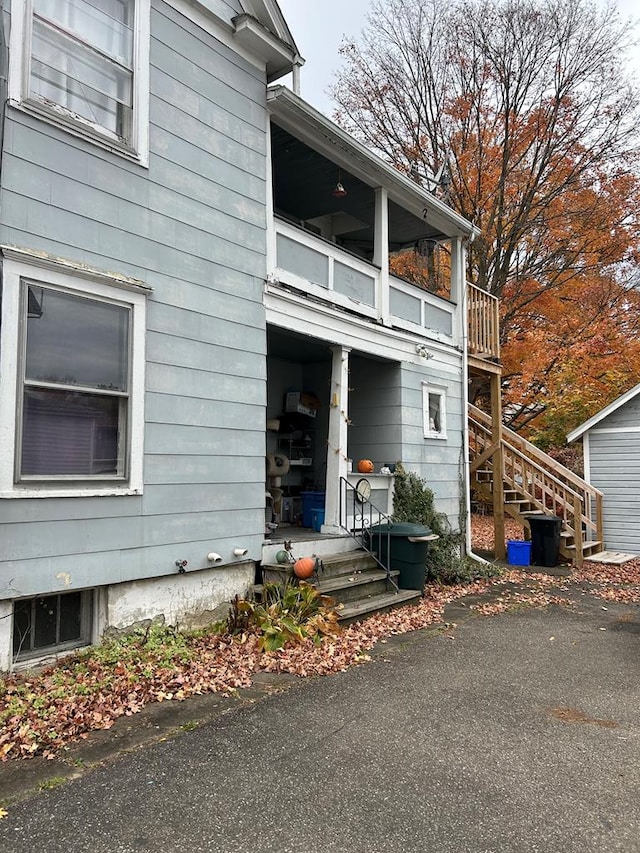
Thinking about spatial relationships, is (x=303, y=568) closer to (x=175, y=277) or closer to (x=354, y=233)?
(x=175, y=277)

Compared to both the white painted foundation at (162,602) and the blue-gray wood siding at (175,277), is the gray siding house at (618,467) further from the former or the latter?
the white painted foundation at (162,602)

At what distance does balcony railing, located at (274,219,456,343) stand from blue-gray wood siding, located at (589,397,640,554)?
512 cm

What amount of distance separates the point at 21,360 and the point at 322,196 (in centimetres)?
653

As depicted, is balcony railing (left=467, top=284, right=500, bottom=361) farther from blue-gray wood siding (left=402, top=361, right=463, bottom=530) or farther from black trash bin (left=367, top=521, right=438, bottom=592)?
black trash bin (left=367, top=521, right=438, bottom=592)

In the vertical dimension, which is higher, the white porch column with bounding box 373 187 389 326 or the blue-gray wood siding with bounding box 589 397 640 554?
the white porch column with bounding box 373 187 389 326

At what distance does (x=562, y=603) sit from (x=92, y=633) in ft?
20.9

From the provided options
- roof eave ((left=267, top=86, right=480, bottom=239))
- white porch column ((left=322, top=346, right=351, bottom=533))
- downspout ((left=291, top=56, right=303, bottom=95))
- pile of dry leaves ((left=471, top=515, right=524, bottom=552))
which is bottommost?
pile of dry leaves ((left=471, top=515, right=524, bottom=552))

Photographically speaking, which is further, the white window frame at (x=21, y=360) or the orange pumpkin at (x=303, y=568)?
the orange pumpkin at (x=303, y=568)

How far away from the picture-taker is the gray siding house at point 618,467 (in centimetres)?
1345

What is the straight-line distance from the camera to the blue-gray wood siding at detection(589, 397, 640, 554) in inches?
530

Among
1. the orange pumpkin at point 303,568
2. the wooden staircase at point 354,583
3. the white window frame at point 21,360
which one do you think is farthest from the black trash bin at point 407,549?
the white window frame at point 21,360

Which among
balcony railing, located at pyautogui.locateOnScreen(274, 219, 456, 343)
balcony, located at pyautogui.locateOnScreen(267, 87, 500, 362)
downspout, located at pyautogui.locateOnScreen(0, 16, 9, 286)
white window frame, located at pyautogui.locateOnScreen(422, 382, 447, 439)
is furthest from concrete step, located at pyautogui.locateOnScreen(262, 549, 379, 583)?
downspout, located at pyautogui.locateOnScreen(0, 16, 9, 286)

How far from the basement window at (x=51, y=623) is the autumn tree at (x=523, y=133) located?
45.6 feet

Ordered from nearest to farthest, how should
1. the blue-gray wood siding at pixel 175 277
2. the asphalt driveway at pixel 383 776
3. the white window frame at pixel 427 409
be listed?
the asphalt driveway at pixel 383 776 < the blue-gray wood siding at pixel 175 277 < the white window frame at pixel 427 409
